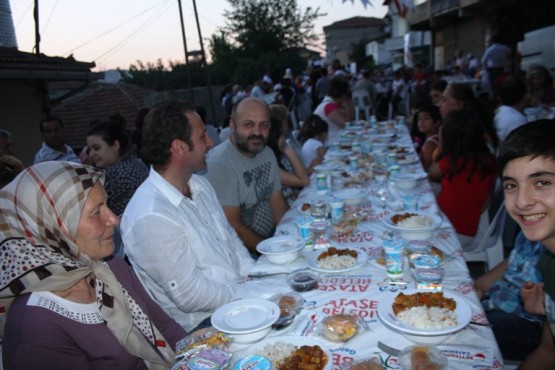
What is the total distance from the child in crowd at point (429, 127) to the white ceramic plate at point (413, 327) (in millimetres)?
3604

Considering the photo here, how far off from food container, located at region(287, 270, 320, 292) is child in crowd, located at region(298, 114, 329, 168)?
309 centimetres

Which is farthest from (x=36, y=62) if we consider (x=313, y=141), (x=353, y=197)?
(x=353, y=197)

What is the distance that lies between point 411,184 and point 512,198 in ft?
5.79

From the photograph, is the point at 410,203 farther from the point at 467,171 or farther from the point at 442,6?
the point at 442,6

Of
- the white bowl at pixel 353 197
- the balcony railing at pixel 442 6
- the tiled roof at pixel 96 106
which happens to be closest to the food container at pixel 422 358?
the white bowl at pixel 353 197

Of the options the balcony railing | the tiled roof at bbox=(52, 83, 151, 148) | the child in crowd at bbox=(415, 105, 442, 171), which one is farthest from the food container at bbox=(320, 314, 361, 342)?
the balcony railing

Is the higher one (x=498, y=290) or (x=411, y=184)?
(x=411, y=184)

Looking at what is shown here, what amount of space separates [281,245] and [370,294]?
608mm

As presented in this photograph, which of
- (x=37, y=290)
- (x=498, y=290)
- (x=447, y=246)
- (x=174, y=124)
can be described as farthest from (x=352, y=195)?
(x=37, y=290)

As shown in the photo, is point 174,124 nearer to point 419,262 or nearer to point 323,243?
point 323,243

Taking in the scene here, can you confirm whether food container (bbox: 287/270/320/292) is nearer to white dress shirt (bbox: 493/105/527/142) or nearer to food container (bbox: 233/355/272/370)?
food container (bbox: 233/355/272/370)

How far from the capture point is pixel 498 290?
214 centimetres

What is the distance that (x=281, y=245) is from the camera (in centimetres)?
213

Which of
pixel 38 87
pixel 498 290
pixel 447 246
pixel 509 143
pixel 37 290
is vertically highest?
pixel 38 87
